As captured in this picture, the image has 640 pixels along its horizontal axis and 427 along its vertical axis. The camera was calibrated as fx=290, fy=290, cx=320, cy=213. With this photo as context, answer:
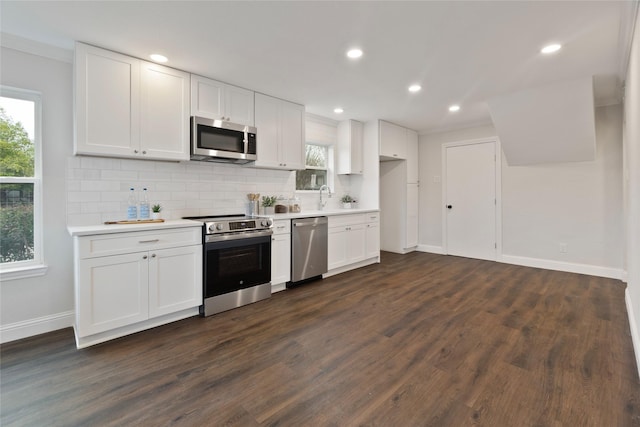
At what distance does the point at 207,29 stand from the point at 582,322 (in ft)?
13.8

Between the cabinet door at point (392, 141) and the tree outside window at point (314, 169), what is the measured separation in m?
1.02

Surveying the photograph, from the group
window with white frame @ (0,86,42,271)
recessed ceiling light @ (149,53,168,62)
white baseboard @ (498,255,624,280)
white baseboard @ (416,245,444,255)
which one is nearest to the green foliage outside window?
window with white frame @ (0,86,42,271)

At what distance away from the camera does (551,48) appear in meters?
2.61

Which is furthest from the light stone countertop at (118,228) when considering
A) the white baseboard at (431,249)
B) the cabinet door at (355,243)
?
the white baseboard at (431,249)

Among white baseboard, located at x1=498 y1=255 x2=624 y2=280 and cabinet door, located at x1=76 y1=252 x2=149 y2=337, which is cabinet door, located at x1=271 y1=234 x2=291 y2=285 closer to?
cabinet door, located at x1=76 y1=252 x2=149 y2=337

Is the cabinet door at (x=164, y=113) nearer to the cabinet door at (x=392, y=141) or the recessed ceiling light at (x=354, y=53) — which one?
the recessed ceiling light at (x=354, y=53)

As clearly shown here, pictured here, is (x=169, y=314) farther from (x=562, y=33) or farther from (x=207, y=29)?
(x=562, y=33)

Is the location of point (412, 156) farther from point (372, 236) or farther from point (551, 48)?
point (551, 48)

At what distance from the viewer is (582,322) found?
2.72m

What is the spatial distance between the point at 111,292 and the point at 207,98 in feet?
7.06

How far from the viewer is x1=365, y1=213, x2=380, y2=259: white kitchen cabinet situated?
4.82 meters

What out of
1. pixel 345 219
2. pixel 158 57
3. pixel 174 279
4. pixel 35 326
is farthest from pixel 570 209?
pixel 35 326

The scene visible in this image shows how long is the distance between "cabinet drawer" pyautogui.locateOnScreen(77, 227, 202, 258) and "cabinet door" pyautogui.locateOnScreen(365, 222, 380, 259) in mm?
2774

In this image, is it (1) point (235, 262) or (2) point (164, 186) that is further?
(2) point (164, 186)
